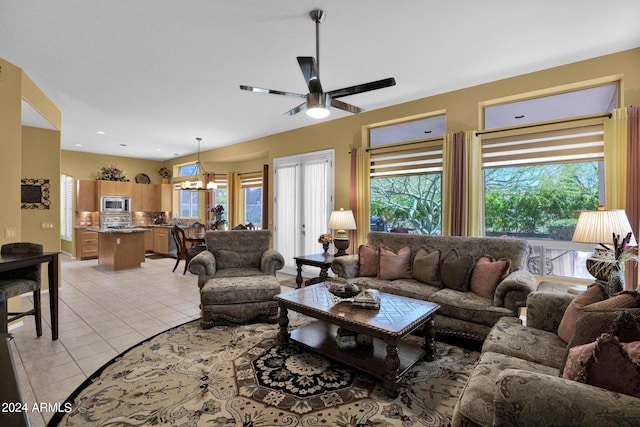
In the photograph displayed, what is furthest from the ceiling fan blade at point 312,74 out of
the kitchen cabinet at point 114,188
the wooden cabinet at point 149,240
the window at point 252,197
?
A: the wooden cabinet at point 149,240

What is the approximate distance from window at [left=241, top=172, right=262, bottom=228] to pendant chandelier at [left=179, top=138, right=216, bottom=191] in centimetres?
89

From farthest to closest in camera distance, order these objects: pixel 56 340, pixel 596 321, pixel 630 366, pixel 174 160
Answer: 1. pixel 174 160
2. pixel 56 340
3. pixel 596 321
4. pixel 630 366

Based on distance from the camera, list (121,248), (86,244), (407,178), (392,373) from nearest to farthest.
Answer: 1. (392,373)
2. (407,178)
3. (121,248)
4. (86,244)

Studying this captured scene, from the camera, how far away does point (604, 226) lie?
8.30ft

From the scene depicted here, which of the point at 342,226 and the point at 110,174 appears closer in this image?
the point at 342,226

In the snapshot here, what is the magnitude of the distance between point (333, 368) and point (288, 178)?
14.0ft

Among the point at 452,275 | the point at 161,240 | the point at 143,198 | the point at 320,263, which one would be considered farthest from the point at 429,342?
the point at 143,198

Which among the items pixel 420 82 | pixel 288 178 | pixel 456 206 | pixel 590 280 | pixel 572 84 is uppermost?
pixel 420 82

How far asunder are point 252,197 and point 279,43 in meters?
5.67

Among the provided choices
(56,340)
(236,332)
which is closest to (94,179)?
(56,340)

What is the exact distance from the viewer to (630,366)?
1125 millimetres

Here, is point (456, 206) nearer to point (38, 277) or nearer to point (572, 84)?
point (572, 84)

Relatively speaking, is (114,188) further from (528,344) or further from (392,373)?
(528,344)

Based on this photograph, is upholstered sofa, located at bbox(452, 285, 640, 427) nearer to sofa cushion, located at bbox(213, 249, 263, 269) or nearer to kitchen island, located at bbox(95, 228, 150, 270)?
sofa cushion, located at bbox(213, 249, 263, 269)
